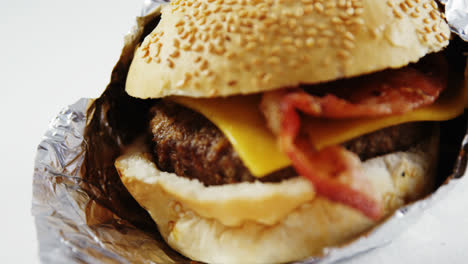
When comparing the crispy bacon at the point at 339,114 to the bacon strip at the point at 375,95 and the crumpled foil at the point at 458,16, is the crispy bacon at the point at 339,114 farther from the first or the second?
the crumpled foil at the point at 458,16

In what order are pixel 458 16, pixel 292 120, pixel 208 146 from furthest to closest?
1. pixel 458 16
2. pixel 208 146
3. pixel 292 120

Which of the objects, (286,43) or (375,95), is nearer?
(286,43)

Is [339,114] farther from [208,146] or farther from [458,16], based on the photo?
[458,16]

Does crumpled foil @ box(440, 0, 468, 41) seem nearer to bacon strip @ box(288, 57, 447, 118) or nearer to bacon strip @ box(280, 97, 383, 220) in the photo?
bacon strip @ box(288, 57, 447, 118)

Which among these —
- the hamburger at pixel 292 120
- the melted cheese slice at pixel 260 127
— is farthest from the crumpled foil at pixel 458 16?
the melted cheese slice at pixel 260 127

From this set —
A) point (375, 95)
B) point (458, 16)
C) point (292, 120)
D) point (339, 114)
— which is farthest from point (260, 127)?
point (458, 16)

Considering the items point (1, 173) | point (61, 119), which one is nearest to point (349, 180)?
point (61, 119)

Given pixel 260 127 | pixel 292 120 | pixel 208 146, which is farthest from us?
pixel 208 146
